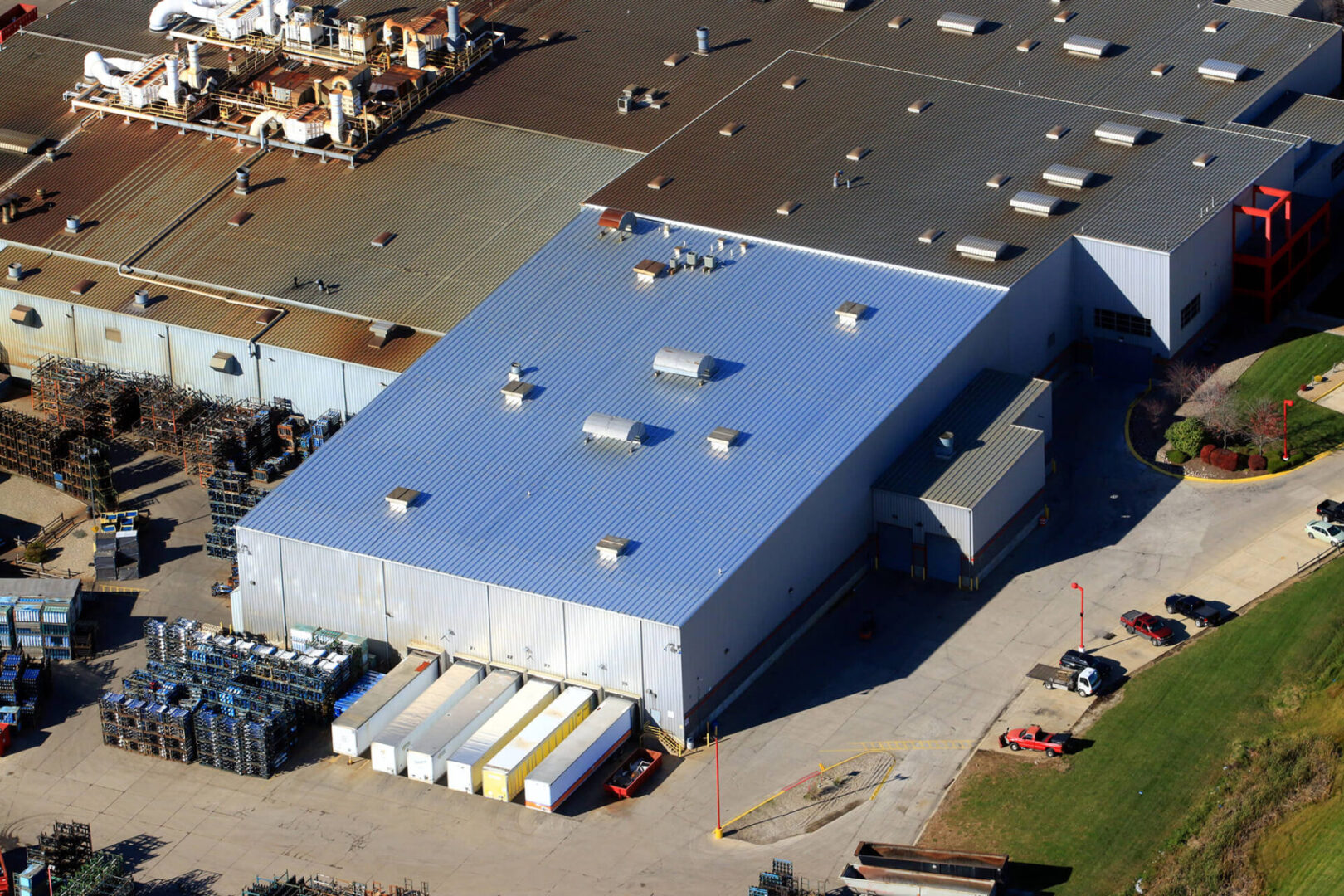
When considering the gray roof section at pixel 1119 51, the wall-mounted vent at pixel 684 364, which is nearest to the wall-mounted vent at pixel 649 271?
the wall-mounted vent at pixel 684 364

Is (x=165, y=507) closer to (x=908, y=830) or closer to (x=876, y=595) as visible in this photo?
(x=876, y=595)

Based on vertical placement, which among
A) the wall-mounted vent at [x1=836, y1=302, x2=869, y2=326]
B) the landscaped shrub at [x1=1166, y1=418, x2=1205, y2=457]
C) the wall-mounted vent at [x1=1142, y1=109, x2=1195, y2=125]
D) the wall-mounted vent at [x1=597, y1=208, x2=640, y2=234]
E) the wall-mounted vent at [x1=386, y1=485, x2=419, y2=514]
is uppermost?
the wall-mounted vent at [x1=1142, y1=109, x2=1195, y2=125]

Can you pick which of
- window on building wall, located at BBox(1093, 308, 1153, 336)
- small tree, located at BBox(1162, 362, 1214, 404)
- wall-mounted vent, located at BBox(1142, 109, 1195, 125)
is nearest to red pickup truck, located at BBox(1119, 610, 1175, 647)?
small tree, located at BBox(1162, 362, 1214, 404)

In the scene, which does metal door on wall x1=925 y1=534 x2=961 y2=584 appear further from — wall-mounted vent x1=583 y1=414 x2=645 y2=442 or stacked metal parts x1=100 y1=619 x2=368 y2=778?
stacked metal parts x1=100 y1=619 x2=368 y2=778

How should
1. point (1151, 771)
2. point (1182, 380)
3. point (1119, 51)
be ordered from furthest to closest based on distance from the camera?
point (1119, 51) < point (1182, 380) < point (1151, 771)

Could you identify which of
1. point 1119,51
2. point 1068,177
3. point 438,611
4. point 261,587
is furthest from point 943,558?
point 1119,51

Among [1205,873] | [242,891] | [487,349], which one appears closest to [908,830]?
[1205,873]

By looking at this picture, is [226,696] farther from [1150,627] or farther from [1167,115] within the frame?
[1167,115]
